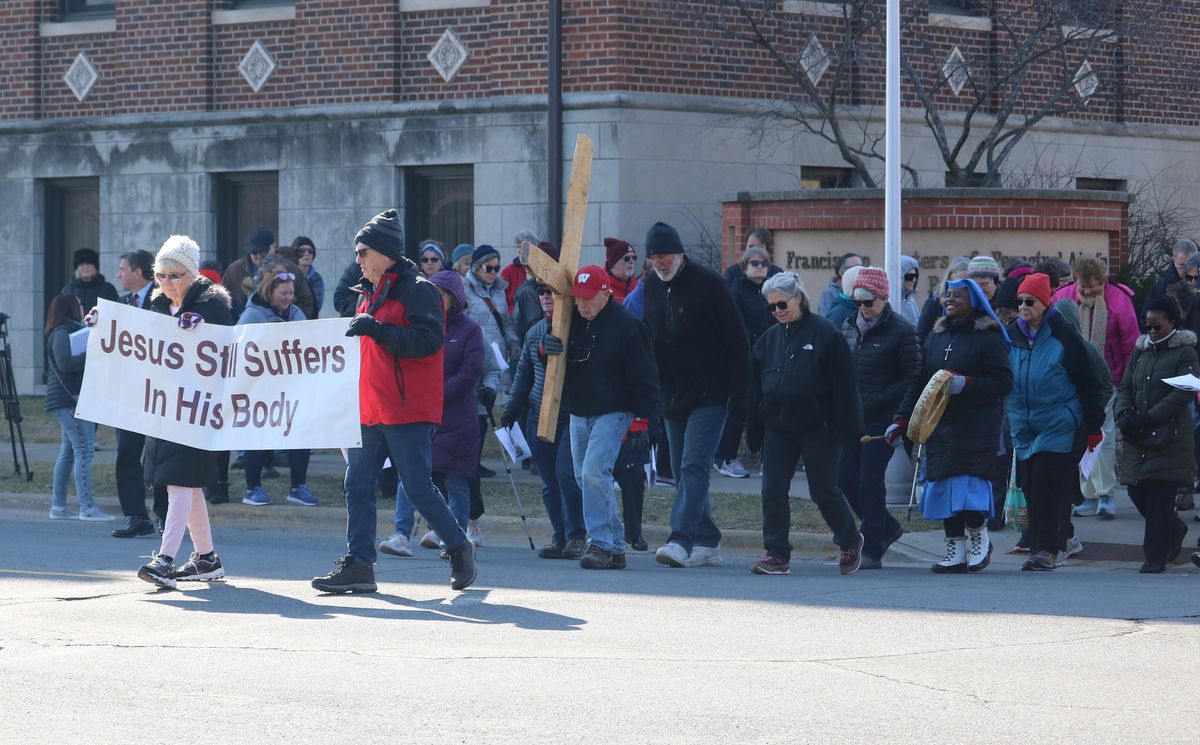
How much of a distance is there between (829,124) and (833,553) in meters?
9.88

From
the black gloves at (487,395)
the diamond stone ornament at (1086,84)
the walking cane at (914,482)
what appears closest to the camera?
the black gloves at (487,395)

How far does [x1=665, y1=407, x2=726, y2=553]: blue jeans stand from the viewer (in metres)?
11.1

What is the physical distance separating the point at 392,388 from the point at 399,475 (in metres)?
0.47

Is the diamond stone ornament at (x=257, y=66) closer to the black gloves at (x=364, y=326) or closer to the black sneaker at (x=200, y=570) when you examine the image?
the black sneaker at (x=200, y=570)

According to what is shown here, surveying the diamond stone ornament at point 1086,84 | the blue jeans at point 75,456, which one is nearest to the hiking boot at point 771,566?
the blue jeans at point 75,456

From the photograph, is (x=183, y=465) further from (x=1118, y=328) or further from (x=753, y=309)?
(x=1118, y=328)

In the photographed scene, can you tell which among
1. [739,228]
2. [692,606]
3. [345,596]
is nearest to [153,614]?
[345,596]

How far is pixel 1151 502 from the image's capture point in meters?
11.3

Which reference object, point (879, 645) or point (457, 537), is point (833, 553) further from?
point (879, 645)

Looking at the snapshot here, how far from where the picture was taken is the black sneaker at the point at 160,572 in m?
10.0

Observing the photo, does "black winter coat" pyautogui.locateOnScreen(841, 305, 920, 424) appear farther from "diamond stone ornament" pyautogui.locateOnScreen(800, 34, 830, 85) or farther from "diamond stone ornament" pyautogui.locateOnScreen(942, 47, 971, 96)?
"diamond stone ornament" pyautogui.locateOnScreen(942, 47, 971, 96)

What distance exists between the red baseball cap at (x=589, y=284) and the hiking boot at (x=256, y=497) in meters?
4.39

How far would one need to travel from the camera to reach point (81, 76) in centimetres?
2356

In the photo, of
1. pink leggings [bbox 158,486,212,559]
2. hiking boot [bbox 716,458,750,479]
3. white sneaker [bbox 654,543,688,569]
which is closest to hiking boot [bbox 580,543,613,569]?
white sneaker [bbox 654,543,688,569]
